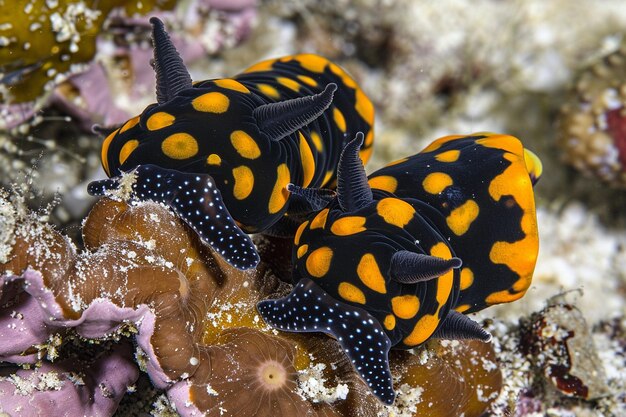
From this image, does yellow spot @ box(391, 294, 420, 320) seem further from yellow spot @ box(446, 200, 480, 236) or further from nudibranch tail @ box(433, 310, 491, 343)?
yellow spot @ box(446, 200, 480, 236)

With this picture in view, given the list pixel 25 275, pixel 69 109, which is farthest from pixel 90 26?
pixel 25 275

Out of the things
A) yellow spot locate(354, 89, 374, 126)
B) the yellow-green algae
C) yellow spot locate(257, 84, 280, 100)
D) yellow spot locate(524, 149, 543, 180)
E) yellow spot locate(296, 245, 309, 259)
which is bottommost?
the yellow-green algae

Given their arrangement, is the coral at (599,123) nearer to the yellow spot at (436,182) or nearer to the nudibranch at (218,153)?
the yellow spot at (436,182)

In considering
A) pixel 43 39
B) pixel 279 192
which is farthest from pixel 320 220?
pixel 43 39

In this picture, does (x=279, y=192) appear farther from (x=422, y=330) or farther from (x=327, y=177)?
(x=422, y=330)

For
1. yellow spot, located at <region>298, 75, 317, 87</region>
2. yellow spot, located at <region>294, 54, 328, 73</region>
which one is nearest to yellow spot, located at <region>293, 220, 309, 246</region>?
yellow spot, located at <region>298, 75, 317, 87</region>

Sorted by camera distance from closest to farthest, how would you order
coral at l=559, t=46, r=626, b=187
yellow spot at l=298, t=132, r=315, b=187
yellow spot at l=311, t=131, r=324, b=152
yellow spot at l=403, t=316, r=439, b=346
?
yellow spot at l=403, t=316, r=439, b=346 < yellow spot at l=298, t=132, r=315, b=187 < yellow spot at l=311, t=131, r=324, b=152 < coral at l=559, t=46, r=626, b=187

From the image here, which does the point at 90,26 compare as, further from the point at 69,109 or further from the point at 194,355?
the point at 194,355
